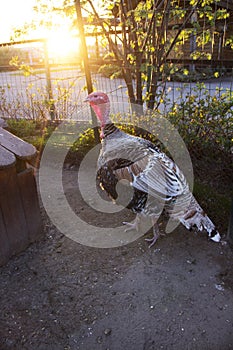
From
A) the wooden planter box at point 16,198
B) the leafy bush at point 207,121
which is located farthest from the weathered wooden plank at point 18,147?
the leafy bush at point 207,121

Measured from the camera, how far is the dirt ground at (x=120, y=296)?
233cm

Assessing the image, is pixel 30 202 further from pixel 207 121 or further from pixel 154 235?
pixel 207 121

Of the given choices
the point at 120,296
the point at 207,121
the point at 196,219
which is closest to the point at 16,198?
the point at 120,296

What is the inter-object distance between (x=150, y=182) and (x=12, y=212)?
4.53 feet

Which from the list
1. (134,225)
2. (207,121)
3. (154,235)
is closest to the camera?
(154,235)

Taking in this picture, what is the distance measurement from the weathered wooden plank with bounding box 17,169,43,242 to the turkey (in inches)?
28.4

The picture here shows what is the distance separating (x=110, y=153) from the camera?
Result: 3326mm

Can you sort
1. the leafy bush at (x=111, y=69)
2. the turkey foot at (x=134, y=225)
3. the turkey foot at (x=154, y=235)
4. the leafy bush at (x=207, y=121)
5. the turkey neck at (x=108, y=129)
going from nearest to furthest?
the turkey foot at (x=154, y=235)
the turkey neck at (x=108, y=129)
the turkey foot at (x=134, y=225)
the leafy bush at (x=207, y=121)
the leafy bush at (x=111, y=69)

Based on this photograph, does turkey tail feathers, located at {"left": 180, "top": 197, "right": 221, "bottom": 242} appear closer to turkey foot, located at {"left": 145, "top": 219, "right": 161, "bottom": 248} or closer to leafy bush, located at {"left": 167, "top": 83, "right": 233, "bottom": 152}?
turkey foot, located at {"left": 145, "top": 219, "right": 161, "bottom": 248}

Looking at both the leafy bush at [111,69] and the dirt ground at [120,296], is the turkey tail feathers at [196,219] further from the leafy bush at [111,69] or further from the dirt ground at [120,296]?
the leafy bush at [111,69]

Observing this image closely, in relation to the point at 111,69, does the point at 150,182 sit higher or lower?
lower

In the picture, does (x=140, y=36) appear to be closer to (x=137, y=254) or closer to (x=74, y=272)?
(x=137, y=254)

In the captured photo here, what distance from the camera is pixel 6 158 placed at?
9.27 feet

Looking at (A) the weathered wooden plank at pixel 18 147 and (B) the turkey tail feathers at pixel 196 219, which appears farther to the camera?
(B) the turkey tail feathers at pixel 196 219
